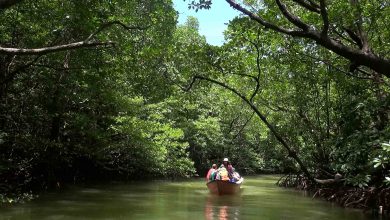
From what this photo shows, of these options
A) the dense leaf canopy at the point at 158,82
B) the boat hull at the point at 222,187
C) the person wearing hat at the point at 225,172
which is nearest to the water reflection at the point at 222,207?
the boat hull at the point at 222,187

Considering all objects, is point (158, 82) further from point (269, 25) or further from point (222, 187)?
point (269, 25)

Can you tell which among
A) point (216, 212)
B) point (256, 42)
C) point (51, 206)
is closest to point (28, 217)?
point (51, 206)

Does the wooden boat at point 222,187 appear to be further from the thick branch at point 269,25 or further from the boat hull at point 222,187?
the thick branch at point 269,25

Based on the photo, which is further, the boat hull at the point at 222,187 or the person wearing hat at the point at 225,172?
the person wearing hat at the point at 225,172

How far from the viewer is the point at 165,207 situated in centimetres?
1146

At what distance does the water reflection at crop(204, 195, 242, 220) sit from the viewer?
405 inches

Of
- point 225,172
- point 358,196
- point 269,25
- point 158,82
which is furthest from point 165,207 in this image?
point 269,25

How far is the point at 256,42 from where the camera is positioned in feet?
36.2

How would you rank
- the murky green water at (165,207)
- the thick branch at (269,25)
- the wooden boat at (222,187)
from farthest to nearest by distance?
the wooden boat at (222,187), the murky green water at (165,207), the thick branch at (269,25)

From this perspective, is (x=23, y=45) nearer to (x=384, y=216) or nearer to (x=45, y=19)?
(x=45, y=19)

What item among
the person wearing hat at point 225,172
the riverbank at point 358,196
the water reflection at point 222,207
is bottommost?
the water reflection at point 222,207

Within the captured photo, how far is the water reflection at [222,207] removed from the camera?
10.3m

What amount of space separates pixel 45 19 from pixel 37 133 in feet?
15.0

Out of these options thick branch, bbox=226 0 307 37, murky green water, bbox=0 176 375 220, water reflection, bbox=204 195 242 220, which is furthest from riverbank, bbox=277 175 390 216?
thick branch, bbox=226 0 307 37
